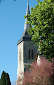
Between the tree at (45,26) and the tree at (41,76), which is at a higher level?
the tree at (45,26)

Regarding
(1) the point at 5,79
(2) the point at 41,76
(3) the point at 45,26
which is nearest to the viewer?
(3) the point at 45,26

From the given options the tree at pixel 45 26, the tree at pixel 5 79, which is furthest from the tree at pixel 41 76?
the tree at pixel 5 79

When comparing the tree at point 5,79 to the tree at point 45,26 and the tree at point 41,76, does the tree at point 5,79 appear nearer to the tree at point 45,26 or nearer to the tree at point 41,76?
the tree at point 41,76

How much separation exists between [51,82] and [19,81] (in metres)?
4.98

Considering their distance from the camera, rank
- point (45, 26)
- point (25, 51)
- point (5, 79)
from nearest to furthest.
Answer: point (45, 26)
point (5, 79)
point (25, 51)

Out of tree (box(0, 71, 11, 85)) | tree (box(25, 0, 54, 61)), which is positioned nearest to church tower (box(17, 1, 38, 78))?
tree (box(0, 71, 11, 85))

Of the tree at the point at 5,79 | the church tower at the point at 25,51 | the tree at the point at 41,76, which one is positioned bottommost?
→ the tree at the point at 5,79

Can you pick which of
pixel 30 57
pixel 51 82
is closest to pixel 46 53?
pixel 51 82

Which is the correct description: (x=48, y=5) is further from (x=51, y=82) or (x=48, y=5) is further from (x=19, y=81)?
(x=19, y=81)

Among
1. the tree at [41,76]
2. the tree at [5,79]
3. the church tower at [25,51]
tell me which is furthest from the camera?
the church tower at [25,51]

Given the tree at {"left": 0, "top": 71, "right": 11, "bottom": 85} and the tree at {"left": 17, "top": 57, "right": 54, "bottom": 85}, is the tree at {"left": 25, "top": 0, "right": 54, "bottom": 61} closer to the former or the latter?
the tree at {"left": 17, "top": 57, "right": 54, "bottom": 85}

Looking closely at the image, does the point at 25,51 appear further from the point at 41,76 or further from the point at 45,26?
the point at 45,26

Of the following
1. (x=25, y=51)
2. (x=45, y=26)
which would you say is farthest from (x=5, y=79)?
(x=45, y=26)

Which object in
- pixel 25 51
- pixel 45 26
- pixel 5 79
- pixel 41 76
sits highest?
pixel 45 26
